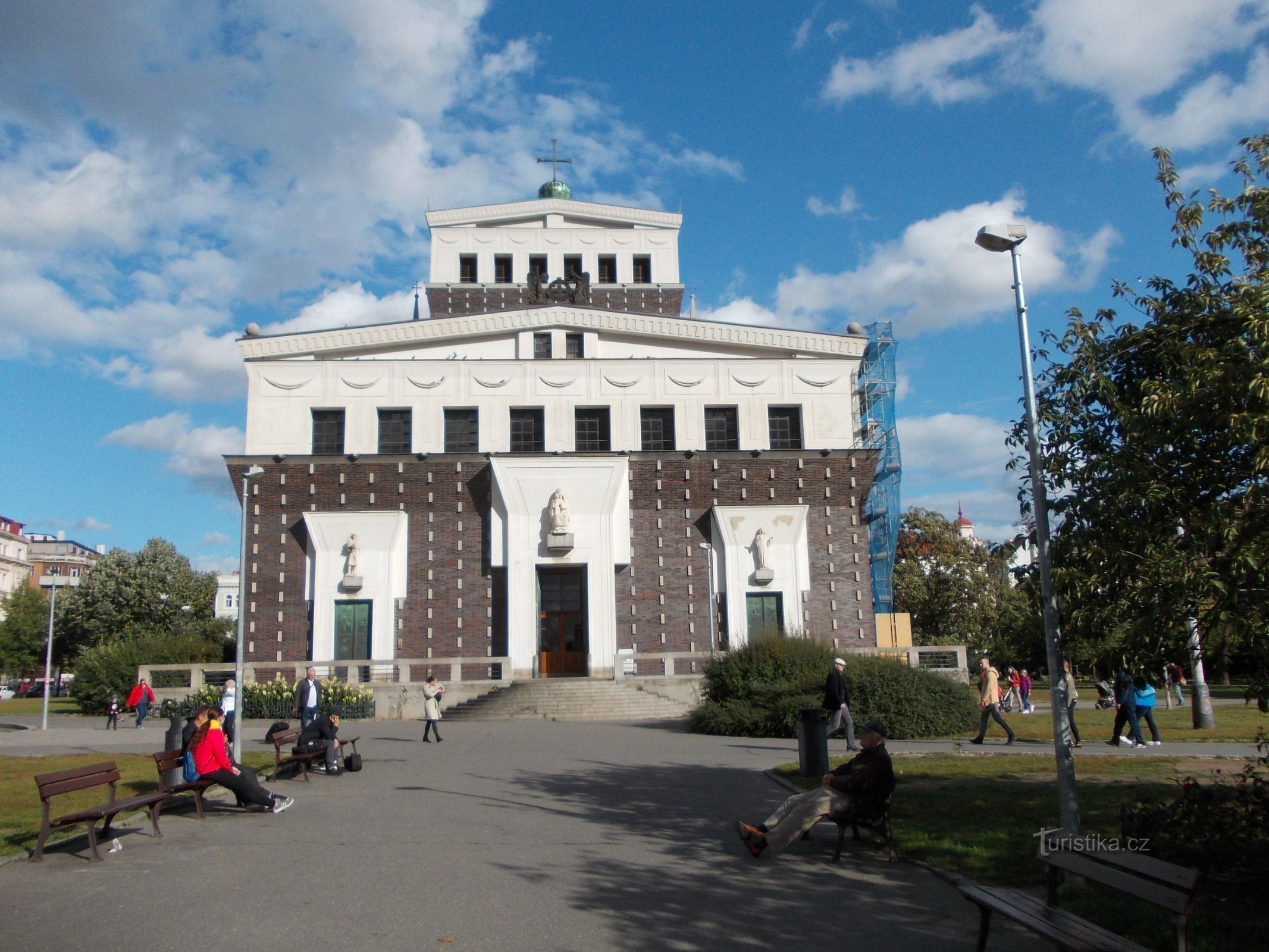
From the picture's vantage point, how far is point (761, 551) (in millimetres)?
36375

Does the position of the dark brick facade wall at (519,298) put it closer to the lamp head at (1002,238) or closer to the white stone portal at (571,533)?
the white stone portal at (571,533)

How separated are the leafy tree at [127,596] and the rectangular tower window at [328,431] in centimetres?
3012

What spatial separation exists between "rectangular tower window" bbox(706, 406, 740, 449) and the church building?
95mm

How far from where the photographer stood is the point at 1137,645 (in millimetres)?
8664

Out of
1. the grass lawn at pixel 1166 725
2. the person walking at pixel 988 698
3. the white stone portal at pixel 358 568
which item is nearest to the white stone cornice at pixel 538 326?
the white stone portal at pixel 358 568

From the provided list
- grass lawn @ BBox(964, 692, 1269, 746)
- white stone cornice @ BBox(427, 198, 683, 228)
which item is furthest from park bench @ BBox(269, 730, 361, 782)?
white stone cornice @ BBox(427, 198, 683, 228)

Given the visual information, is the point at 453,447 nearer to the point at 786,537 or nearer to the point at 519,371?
the point at 519,371

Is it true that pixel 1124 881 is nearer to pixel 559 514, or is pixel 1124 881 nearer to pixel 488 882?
pixel 488 882

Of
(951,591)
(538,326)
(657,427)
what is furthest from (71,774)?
(951,591)

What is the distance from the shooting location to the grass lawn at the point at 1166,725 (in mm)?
21281

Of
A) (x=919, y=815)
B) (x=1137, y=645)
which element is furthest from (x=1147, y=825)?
(x=919, y=815)

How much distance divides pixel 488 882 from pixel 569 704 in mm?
21517

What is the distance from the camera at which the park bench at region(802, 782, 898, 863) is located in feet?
32.8

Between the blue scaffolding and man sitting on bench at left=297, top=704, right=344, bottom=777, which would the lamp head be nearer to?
man sitting on bench at left=297, top=704, right=344, bottom=777
